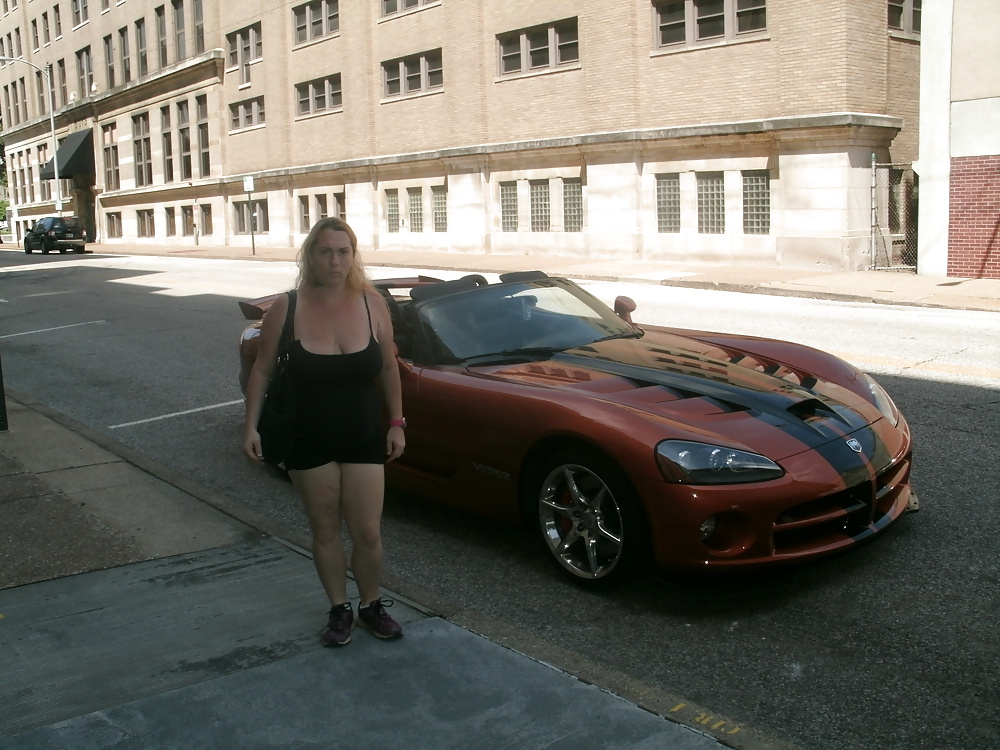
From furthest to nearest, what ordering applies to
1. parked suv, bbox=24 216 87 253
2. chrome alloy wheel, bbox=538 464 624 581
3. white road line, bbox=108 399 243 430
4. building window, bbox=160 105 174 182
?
building window, bbox=160 105 174 182 → parked suv, bbox=24 216 87 253 → white road line, bbox=108 399 243 430 → chrome alloy wheel, bbox=538 464 624 581

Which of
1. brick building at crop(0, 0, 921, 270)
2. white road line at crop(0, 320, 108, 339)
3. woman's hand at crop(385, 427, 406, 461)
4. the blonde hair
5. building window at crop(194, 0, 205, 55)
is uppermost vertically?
building window at crop(194, 0, 205, 55)

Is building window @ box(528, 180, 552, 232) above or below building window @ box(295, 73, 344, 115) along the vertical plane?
below

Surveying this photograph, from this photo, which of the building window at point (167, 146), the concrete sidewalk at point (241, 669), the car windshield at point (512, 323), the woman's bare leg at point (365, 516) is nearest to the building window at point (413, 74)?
the building window at point (167, 146)

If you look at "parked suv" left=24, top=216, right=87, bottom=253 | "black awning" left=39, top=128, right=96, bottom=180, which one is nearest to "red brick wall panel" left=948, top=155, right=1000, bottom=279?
"parked suv" left=24, top=216, right=87, bottom=253

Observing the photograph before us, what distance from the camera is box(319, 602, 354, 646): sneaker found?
161 inches

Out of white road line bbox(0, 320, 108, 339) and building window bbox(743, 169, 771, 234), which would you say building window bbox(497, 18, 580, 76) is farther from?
white road line bbox(0, 320, 108, 339)

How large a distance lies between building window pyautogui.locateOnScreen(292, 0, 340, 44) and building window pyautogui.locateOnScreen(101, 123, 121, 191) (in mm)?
23112

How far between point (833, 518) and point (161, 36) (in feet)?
180

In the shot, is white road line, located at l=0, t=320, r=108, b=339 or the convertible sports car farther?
white road line, located at l=0, t=320, r=108, b=339

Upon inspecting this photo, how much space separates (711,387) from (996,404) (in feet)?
13.3

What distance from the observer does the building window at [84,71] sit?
205 ft

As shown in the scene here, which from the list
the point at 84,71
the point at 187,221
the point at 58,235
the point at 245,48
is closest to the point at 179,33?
the point at 245,48

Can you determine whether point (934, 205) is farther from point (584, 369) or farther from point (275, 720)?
point (275, 720)

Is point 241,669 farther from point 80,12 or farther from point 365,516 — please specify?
point 80,12
